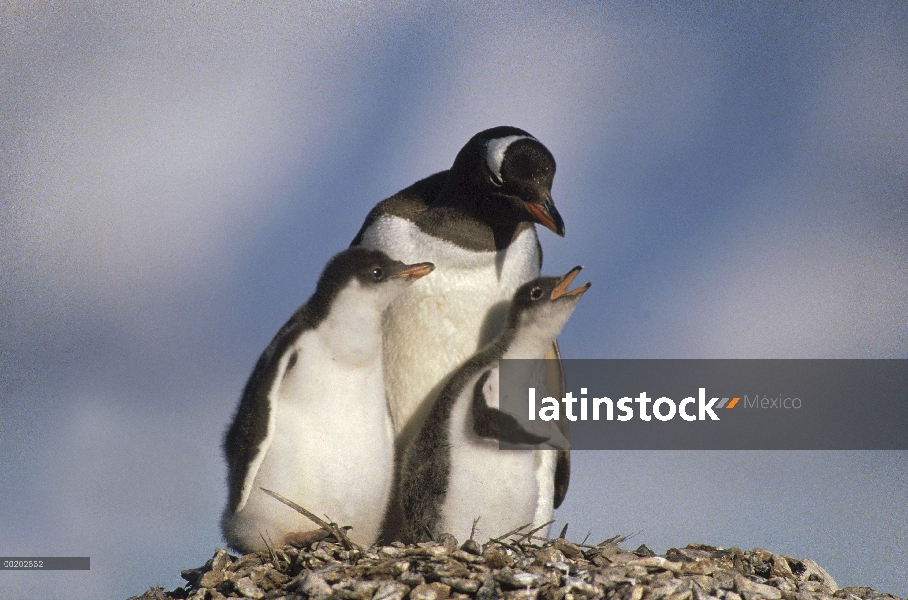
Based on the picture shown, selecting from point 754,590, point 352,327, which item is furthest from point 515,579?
point 352,327

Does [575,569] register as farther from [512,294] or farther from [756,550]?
[512,294]

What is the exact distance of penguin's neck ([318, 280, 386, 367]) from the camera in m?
5.16

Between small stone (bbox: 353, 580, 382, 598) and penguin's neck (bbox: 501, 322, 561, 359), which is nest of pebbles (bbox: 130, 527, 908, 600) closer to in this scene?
small stone (bbox: 353, 580, 382, 598)

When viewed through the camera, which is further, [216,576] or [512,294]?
[512,294]

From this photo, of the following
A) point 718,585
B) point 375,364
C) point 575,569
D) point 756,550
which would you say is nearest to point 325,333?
point 375,364

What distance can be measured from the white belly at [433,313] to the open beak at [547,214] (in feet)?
1.66

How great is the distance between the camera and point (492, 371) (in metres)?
5.31

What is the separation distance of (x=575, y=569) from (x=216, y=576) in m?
1.77

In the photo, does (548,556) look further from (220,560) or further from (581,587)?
(220,560)

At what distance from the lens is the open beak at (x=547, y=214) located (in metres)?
5.46

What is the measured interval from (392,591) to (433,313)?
204cm

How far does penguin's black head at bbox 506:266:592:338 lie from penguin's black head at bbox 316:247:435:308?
0.60 meters

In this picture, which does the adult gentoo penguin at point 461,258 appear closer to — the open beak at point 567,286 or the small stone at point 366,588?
the open beak at point 567,286

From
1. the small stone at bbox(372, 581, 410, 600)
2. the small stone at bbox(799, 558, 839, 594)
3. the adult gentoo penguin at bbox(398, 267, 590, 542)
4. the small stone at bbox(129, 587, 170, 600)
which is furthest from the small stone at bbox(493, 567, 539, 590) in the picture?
the small stone at bbox(129, 587, 170, 600)
